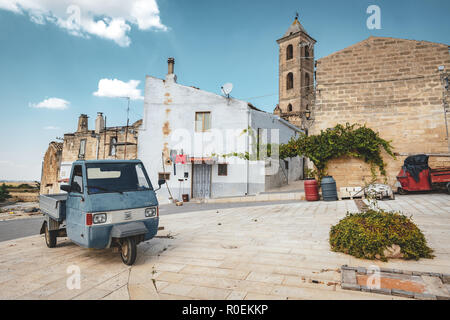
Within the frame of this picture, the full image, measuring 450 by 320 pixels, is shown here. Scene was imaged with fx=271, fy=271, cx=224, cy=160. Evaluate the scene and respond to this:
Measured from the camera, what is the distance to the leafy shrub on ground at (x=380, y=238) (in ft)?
14.2

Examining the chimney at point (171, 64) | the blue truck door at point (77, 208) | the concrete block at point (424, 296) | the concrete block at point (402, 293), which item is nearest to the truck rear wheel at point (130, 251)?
Answer: the blue truck door at point (77, 208)

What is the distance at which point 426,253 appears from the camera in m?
4.40

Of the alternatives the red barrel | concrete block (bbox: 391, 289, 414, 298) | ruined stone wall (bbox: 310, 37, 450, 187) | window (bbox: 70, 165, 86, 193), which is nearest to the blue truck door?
window (bbox: 70, 165, 86, 193)

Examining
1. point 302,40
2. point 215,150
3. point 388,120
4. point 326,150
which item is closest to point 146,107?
point 215,150

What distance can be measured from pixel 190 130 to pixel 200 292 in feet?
50.7

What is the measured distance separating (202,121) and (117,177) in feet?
42.7

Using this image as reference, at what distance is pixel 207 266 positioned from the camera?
4293 millimetres

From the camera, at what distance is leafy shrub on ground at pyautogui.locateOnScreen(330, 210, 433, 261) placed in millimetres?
4320

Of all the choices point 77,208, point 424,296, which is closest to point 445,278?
point 424,296

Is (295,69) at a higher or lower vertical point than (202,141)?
higher

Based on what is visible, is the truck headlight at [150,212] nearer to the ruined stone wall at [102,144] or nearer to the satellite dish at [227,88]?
the satellite dish at [227,88]

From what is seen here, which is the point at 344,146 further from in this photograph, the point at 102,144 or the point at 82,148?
the point at 82,148

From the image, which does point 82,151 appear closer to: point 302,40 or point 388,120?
point 388,120

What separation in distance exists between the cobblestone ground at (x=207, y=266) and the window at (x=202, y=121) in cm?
1143
